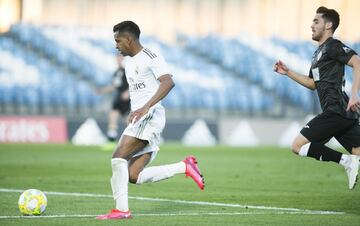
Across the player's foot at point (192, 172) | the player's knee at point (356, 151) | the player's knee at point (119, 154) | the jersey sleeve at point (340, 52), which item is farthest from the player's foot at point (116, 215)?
the jersey sleeve at point (340, 52)

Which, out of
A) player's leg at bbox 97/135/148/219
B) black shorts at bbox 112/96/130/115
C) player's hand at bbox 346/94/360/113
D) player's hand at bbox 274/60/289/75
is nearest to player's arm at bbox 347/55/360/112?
player's hand at bbox 346/94/360/113

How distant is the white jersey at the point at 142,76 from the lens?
31.7 feet

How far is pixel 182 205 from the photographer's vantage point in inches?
429

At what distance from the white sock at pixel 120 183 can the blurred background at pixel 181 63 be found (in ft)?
54.8

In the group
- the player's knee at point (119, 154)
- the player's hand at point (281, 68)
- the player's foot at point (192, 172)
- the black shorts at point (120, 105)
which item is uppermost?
the player's hand at point (281, 68)

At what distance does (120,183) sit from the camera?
9445mm

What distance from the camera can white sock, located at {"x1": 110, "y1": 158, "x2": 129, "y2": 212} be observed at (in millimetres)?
9391

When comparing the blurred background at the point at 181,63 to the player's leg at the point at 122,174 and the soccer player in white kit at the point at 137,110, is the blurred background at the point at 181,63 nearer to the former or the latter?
the soccer player in white kit at the point at 137,110

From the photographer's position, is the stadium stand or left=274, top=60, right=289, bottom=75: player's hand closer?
left=274, top=60, right=289, bottom=75: player's hand

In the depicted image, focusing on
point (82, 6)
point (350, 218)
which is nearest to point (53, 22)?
point (82, 6)

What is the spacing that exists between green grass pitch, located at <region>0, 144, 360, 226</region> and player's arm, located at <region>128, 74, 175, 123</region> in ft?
3.68

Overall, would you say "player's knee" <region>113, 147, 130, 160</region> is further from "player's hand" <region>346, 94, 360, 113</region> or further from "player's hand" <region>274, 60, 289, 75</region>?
"player's hand" <region>346, 94, 360, 113</region>

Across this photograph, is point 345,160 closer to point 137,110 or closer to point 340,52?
point 340,52

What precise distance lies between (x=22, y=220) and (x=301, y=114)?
22.7 meters
